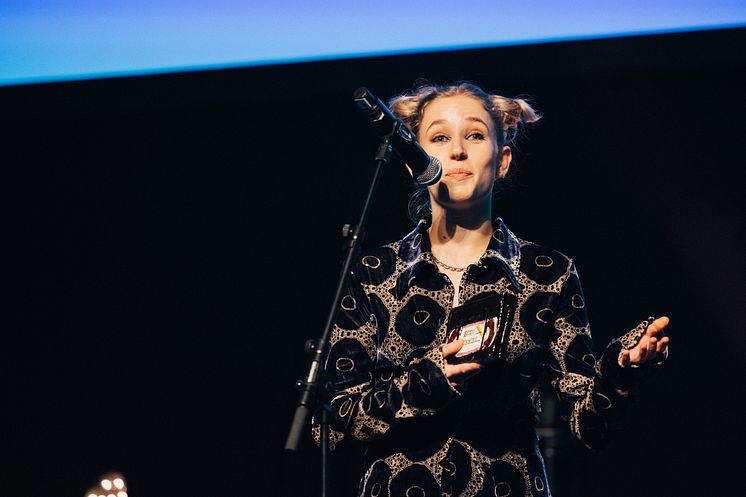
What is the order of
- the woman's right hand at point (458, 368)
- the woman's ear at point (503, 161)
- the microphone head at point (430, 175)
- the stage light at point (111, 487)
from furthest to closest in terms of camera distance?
the stage light at point (111, 487) → the woman's ear at point (503, 161) → the microphone head at point (430, 175) → the woman's right hand at point (458, 368)

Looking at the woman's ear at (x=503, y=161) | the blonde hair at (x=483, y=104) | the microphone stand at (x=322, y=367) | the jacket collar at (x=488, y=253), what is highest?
the blonde hair at (x=483, y=104)

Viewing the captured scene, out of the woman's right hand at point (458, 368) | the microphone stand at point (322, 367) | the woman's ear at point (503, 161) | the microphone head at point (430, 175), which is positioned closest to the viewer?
the microphone stand at point (322, 367)

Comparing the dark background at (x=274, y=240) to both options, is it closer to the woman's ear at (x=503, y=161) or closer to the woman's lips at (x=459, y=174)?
the woman's ear at (x=503, y=161)

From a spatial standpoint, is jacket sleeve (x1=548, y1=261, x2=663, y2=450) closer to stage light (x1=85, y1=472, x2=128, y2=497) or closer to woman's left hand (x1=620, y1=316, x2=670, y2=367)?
woman's left hand (x1=620, y1=316, x2=670, y2=367)

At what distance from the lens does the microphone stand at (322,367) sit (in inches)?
59.1

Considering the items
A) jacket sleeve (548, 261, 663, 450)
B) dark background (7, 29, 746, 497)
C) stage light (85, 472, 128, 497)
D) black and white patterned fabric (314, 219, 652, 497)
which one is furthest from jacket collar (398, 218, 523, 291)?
stage light (85, 472, 128, 497)

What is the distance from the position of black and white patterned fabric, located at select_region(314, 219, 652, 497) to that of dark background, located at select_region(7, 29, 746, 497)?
31.2 inches

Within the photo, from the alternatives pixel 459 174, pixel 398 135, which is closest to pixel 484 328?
pixel 398 135

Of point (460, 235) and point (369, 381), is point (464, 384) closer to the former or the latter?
point (369, 381)

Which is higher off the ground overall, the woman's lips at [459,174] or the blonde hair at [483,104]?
the blonde hair at [483,104]

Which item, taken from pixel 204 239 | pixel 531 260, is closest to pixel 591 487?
pixel 531 260

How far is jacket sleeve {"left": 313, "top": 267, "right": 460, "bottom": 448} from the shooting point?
5.52 feet

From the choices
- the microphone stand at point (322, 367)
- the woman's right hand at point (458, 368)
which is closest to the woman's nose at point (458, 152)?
the microphone stand at point (322, 367)

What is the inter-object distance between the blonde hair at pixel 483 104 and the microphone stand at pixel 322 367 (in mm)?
547
